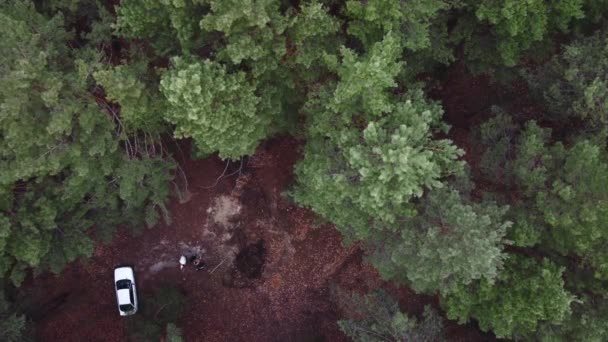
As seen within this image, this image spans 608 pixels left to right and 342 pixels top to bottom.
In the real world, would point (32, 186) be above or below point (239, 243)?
above

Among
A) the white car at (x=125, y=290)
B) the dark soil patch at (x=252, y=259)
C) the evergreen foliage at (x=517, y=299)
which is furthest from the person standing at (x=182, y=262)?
the evergreen foliage at (x=517, y=299)

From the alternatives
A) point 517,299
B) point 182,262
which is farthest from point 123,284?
point 517,299

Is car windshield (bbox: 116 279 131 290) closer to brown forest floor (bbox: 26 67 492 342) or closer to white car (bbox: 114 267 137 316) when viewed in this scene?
white car (bbox: 114 267 137 316)

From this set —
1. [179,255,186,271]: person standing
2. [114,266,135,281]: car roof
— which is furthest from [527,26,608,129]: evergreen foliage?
[114,266,135,281]: car roof

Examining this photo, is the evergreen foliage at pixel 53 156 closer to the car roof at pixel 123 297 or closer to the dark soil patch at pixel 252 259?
the car roof at pixel 123 297

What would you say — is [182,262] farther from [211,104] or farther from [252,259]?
[211,104]

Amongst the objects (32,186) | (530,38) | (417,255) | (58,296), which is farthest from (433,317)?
(58,296)

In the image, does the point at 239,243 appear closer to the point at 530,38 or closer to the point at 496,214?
the point at 496,214
